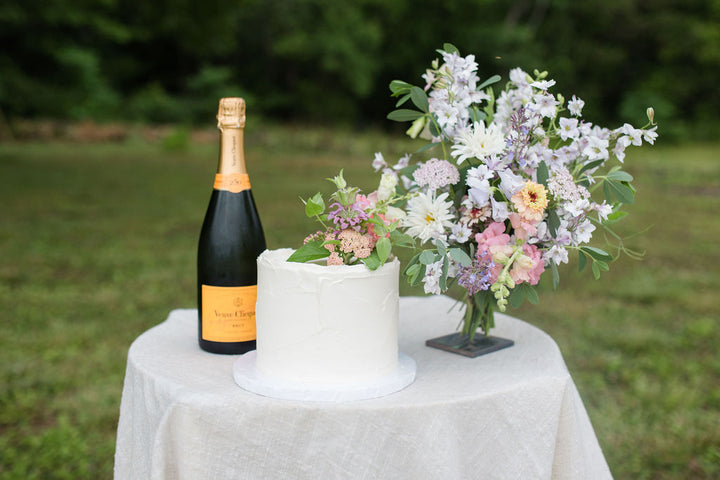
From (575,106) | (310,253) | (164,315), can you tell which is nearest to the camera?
(310,253)

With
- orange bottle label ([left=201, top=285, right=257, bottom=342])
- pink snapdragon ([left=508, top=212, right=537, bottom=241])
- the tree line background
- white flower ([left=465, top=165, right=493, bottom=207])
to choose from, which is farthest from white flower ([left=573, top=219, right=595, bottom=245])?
the tree line background

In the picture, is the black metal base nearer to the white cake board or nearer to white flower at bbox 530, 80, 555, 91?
the white cake board

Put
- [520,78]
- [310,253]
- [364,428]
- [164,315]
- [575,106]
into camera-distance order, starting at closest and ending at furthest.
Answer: [364,428]
[310,253]
[575,106]
[520,78]
[164,315]

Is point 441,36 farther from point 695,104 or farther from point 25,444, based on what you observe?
point 25,444

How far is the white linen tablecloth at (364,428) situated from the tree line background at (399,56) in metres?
19.2

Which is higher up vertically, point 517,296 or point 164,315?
point 517,296

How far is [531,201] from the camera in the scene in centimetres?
130

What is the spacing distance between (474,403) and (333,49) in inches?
893

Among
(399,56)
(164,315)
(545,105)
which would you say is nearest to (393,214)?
(545,105)

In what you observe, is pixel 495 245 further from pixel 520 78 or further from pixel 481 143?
pixel 520 78

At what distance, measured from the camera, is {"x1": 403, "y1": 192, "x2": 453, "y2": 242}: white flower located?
1344 mm

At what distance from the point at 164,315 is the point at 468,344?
3316 mm

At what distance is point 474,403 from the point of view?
1267 millimetres

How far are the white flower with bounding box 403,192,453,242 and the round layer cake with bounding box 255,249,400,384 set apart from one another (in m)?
0.11
